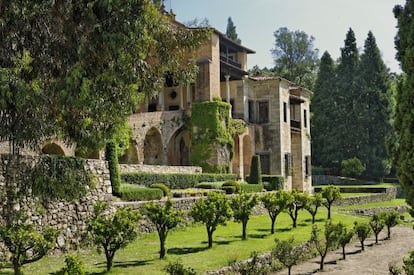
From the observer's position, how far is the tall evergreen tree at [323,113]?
176 feet

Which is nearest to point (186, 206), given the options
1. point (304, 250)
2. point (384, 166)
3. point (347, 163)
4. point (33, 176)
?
point (304, 250)

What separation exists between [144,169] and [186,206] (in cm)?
561

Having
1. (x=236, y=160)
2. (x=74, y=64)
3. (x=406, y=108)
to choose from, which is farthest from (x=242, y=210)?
(x=236, y=160)

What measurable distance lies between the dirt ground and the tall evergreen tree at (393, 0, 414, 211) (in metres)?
7.00

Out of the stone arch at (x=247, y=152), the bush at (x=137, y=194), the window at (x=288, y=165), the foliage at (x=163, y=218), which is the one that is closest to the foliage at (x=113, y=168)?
the bush at (x=137, y=194)

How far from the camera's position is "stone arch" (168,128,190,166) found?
3434 cm

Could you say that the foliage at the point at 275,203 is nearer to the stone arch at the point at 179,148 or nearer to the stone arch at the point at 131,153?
the stone arch at the point at 131,153

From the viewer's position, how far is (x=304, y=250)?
55.6 ft

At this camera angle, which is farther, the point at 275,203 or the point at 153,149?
the point at 153,149

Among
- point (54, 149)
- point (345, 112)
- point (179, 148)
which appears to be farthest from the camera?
point (345, 112)

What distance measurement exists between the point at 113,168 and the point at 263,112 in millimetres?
22889

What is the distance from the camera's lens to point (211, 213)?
15.5 meters

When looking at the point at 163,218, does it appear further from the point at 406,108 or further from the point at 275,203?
the point at 406,108

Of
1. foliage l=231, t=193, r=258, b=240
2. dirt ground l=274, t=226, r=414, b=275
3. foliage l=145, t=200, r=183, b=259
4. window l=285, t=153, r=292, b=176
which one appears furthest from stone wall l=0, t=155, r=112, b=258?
window l=285, t=153, r=292, b=176
